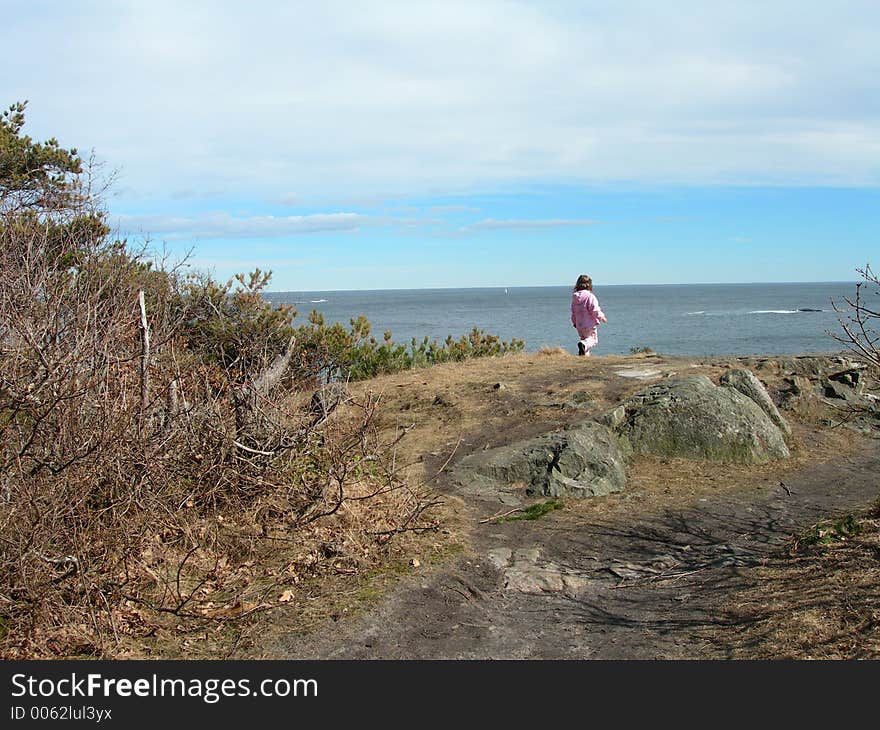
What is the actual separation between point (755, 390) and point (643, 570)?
18.0 ft

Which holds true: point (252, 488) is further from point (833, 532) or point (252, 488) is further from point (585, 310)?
point (585, 310)

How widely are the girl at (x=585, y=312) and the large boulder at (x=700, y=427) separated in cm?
477

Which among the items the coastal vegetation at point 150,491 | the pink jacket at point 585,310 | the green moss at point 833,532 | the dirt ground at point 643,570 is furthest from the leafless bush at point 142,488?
the pink jacket at point 585,310

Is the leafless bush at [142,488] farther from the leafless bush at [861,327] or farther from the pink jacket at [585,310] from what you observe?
the pink jacket at [585,310]

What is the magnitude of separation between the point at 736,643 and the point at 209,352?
12174mm

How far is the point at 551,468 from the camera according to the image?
9250mm

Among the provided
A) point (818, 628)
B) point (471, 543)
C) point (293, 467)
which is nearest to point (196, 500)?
point (293, 467)

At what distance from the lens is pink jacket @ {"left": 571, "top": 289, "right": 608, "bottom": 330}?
601 inches

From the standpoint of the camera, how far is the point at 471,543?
7527 millimetres

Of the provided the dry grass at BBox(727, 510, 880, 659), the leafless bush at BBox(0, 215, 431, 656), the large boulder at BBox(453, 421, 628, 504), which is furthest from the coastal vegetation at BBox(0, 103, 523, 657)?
the dry grass at BBox(727, 510, 880, 659)

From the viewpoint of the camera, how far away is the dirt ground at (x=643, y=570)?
17.7 feet

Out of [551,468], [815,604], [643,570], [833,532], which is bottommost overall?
[643,570]

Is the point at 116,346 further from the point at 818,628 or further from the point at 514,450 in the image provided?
the point at 818,628

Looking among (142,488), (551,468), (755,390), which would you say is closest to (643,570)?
(551,468)
